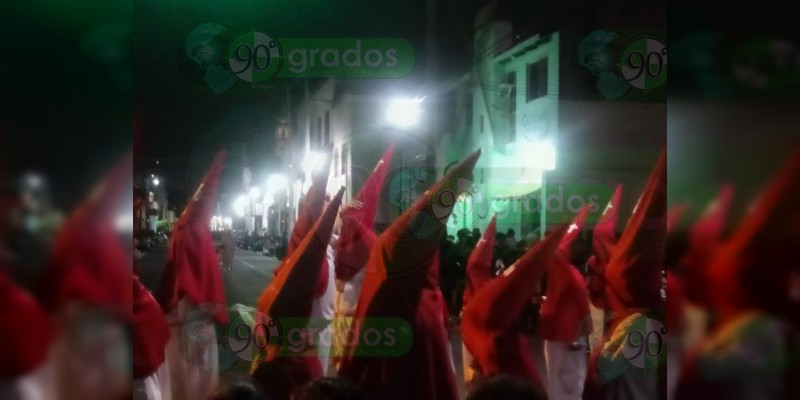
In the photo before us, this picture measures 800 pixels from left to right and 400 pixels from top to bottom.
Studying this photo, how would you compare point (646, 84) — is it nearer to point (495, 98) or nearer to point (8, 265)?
point (495, 98)

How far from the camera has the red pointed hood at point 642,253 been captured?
212 cm

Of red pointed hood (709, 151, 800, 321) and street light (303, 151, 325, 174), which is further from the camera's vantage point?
red pointed hood (709, 151, 800, 321)

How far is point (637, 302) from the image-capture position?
2.15 meters

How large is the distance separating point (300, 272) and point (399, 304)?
263mm

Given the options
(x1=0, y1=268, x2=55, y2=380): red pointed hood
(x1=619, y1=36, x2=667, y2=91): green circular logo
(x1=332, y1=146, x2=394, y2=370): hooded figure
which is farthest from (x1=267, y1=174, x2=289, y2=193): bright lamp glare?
(x1=619, y1=36, x2=667, y2=91): green circular logo

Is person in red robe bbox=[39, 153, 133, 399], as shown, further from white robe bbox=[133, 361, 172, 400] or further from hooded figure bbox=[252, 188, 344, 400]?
hooded figure bbox=[252, 188, 344, 400]

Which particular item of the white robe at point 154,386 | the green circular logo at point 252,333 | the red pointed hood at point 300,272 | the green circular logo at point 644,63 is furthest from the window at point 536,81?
the white robe at point 154,386

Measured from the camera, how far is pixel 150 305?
2.07 metres

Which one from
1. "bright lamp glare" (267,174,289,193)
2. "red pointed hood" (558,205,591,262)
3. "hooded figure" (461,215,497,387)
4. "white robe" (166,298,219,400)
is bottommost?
"white robe" (166,298,219,400)

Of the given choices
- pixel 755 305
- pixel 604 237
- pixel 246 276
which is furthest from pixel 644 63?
pixel 246 276

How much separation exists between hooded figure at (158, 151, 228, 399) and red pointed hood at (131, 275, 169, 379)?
0.06ft

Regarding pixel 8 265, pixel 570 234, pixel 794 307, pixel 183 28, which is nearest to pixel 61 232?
pixel 8 265

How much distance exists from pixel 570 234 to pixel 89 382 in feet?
4.12

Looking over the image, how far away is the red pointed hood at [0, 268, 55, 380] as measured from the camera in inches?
78.5
